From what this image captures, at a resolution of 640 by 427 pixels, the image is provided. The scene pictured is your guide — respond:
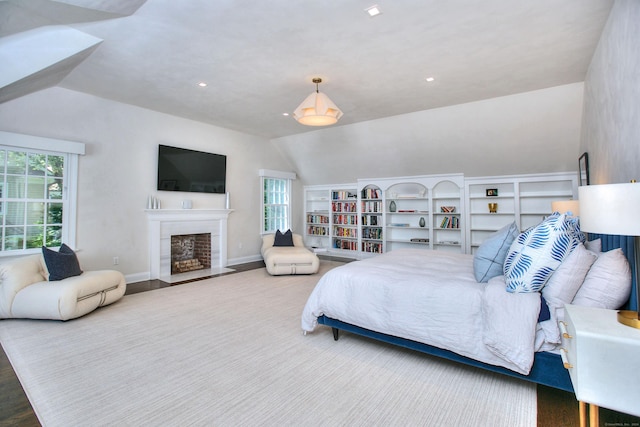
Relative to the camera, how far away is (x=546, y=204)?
556cm

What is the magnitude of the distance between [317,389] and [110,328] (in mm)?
2289

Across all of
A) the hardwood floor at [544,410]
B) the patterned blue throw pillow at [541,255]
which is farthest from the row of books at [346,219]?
the hardwood floor at [544,410]

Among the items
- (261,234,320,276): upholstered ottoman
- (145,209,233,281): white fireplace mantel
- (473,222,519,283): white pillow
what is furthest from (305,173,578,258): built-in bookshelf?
(473,222,519,283): white pillow

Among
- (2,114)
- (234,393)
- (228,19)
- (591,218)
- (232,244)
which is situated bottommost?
(234,393)

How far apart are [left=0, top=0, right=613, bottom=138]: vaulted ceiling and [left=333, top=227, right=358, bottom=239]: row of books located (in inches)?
145

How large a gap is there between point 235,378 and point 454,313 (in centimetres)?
159

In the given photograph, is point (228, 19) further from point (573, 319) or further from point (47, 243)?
point (47, 243)

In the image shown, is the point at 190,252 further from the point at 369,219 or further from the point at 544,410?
the point at 544,410

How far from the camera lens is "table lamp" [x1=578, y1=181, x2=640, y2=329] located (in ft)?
4.27

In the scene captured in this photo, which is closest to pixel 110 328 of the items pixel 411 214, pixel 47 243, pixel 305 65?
pixel 47 243

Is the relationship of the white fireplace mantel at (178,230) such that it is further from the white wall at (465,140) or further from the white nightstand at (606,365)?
the white nightstand at (606,365)

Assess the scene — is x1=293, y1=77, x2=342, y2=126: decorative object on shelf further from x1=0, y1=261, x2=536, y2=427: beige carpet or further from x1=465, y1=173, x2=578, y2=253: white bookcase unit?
x1=465, y1=173, x2=578, y2=253: white bookcase unit

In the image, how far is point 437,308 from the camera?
7.20ft

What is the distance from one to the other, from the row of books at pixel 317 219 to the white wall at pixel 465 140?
1401mm
